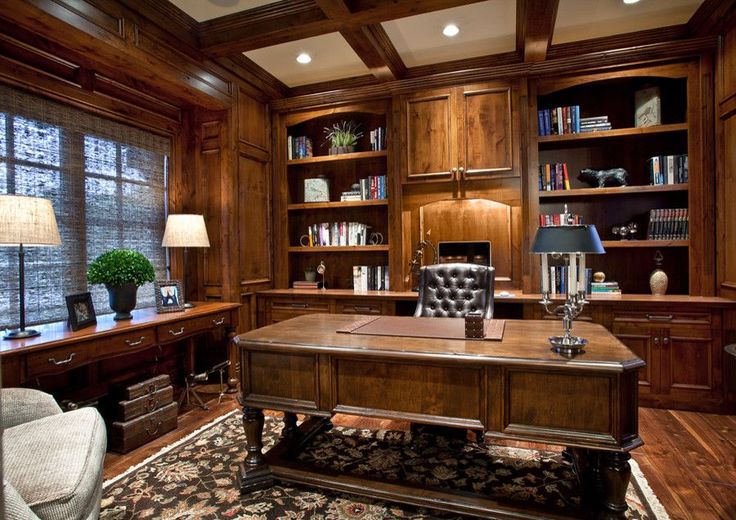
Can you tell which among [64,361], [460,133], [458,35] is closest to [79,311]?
[64,361]

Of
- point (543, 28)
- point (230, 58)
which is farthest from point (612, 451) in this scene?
point (230, 58)

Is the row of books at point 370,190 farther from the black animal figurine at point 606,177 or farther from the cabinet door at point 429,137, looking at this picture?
the black animal figurine at point 606,177

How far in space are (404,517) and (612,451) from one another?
939 millimetres

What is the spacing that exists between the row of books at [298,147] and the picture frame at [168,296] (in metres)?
1.91

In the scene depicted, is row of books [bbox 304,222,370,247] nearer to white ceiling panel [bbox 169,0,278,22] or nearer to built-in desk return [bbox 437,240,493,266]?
built-in desk return [bbox 437,240,493,266]

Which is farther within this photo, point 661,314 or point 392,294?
point 392,294

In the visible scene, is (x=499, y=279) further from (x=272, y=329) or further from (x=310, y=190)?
(x=272, y=329)

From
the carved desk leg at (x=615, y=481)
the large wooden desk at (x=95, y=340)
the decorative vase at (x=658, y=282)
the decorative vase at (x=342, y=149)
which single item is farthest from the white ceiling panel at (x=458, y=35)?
the carved desk leg at (x=615, y=481)

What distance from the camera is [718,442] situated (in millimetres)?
2732

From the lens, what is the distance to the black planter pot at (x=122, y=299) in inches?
116

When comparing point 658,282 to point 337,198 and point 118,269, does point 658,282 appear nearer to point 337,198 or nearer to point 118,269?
point 337,198

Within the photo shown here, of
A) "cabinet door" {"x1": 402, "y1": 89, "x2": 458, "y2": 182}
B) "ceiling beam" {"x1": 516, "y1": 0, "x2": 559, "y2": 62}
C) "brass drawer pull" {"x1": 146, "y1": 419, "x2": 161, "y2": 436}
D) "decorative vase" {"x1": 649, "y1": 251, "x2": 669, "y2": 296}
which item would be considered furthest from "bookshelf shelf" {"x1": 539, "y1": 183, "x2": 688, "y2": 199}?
"brass drawer pull" {"x1": 146, "y1": 419, "x2": 161, "y2": 436}

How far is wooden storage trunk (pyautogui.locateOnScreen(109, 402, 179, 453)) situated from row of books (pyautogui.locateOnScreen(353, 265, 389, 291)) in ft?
6.50

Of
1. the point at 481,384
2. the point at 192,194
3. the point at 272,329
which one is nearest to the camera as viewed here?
the point at 481,384
